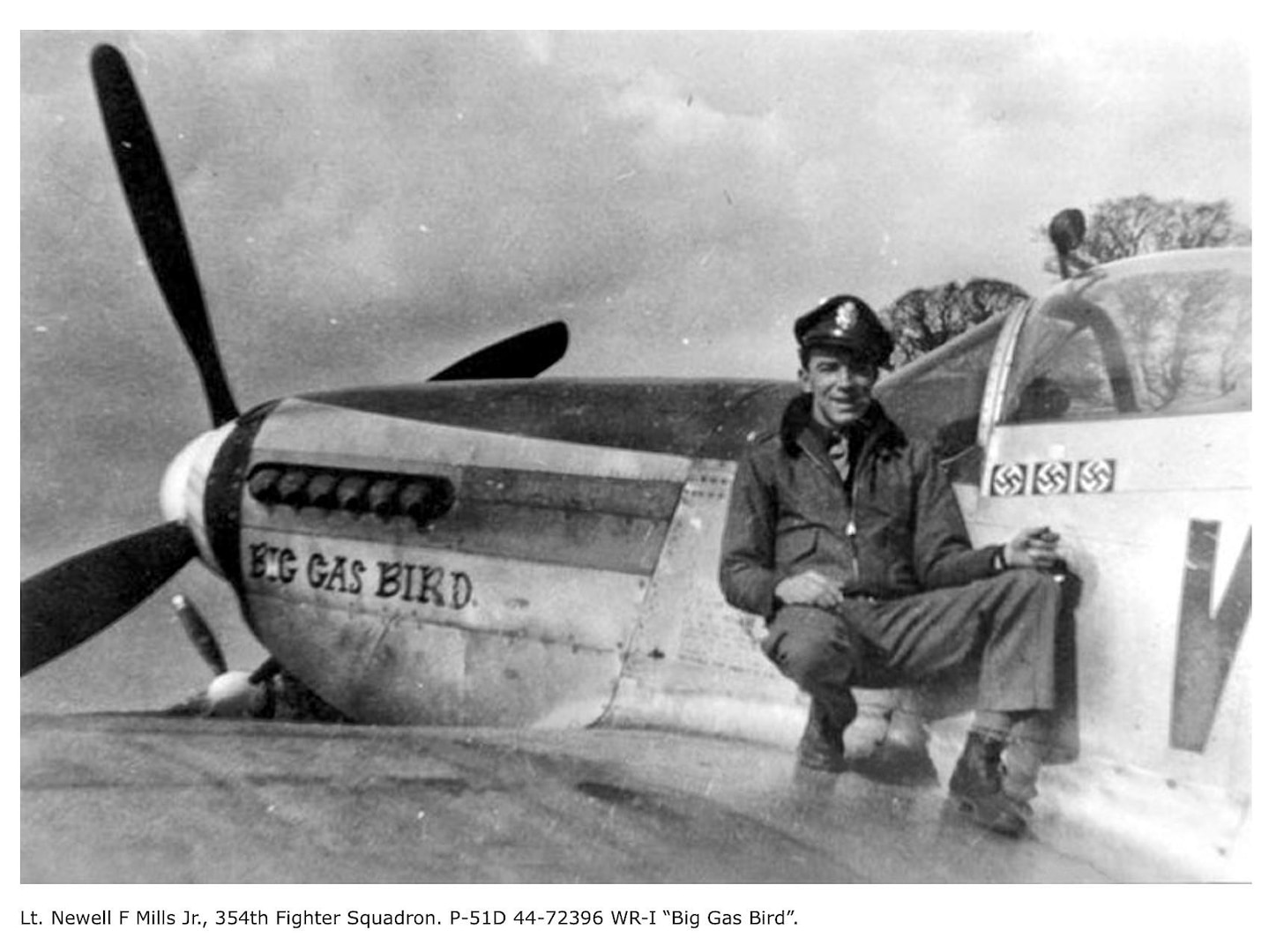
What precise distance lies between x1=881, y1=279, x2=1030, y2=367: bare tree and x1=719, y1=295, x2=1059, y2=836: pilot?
30 cm

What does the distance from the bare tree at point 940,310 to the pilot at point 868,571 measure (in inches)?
12.0

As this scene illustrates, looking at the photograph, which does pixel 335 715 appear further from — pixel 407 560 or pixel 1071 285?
pixel 1071 285

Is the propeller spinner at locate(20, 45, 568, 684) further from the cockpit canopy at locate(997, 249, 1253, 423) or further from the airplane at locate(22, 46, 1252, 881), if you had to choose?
the cockpit canopy at locate(997, 249, 1253, 423)

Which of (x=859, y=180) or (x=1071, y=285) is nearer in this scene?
(x=1071, y=285)

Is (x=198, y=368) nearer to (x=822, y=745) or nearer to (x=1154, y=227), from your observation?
(x=822, y=745)

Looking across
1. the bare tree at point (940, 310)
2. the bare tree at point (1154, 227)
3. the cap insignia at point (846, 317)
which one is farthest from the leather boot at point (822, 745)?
the bare tree at point (1154, 227)

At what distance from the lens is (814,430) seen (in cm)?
384

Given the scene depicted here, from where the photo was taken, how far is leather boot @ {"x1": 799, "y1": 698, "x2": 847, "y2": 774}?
3482mm

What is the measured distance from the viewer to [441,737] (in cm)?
393

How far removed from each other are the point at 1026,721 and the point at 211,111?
3431mm

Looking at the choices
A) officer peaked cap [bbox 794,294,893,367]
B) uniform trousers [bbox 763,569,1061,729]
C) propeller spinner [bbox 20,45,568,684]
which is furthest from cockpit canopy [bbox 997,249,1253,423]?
propeller spinner [bbox 20,45,568,684]

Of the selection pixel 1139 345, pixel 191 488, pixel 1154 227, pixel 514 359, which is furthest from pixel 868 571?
pixel 191 488

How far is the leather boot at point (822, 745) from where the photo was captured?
348 centimetres

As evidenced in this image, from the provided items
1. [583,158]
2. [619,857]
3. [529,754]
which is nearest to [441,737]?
[529,754]
